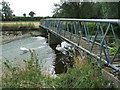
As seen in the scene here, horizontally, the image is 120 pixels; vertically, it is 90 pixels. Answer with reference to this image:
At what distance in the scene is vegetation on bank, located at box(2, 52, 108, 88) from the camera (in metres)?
3.63

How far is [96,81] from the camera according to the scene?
11.7 ft

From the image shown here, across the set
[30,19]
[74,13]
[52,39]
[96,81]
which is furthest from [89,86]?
[30,19]

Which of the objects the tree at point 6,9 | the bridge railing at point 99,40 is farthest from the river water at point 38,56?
the tree at point 6,9

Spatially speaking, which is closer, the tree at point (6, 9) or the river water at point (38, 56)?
the river water at point (38, 56)

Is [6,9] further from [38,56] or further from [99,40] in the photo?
[99,40]

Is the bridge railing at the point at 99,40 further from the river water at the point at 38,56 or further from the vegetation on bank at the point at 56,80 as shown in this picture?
the river water at the point at 38,56

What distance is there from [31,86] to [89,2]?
61.6ft

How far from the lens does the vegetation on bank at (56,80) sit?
143 inches

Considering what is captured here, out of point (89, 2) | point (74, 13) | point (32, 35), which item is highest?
point (89, 2)

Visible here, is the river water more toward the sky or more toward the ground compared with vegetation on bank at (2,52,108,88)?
more toward the ground

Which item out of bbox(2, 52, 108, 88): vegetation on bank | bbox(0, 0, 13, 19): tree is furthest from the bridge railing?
bbox(0, 0, 13, 19): tree

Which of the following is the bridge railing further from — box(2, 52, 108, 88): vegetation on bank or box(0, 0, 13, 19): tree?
box(0, 0, 13, 19): tree

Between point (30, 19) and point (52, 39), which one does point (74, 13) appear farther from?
point (30, 19)

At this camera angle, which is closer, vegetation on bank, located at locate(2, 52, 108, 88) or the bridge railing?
the bridge railing
